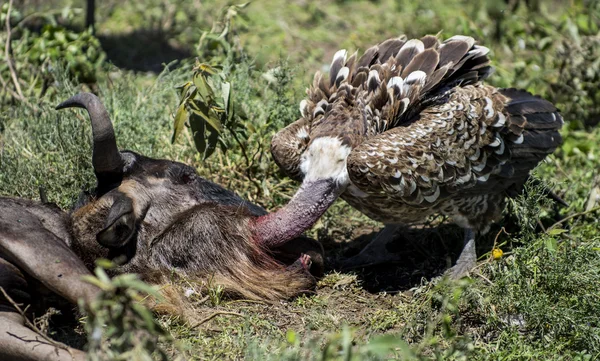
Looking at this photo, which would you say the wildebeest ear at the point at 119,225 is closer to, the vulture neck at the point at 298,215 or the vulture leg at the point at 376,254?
the vulture neck at the point at 298,215

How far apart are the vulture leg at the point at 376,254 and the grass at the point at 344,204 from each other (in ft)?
0.27

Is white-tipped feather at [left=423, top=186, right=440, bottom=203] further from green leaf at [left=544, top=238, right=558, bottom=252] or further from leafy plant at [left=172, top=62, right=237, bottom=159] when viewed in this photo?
leafy plant at [left=172, top=62, right=237, bottom=159]

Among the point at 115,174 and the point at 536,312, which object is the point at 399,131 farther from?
the point at 115,174

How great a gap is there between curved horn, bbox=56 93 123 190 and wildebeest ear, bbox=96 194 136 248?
17 centimetres

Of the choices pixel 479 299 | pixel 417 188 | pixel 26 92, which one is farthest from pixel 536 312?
pixel 26 92

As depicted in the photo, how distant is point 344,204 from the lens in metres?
6.84

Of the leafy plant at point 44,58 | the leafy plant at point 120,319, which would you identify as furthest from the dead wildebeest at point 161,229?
the leafy plant at point 44,58

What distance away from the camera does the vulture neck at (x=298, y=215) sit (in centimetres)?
535

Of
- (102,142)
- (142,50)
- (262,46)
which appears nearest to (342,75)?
(102,142)

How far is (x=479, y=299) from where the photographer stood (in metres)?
5.09

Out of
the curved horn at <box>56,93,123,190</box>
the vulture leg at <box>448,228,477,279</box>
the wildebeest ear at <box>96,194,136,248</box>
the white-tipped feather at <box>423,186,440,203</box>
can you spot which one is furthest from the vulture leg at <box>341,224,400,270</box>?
the curved horn at <box>56,93,123,190</box>

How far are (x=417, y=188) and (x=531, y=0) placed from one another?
18.2ft

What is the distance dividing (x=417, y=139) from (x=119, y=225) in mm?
1968

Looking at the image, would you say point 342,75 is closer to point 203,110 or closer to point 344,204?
point 203,110
